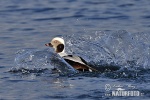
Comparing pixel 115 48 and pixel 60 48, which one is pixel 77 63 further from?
pixel 115 48

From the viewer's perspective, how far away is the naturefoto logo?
9094mm

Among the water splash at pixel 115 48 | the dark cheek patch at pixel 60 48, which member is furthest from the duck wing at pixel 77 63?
the dark cheek patch at pixel 60 48

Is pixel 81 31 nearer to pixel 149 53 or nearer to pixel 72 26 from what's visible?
pixel 72 26

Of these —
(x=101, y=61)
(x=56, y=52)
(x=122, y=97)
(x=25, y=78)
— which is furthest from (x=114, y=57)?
(x=122, y=97)

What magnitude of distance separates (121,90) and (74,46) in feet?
11.8

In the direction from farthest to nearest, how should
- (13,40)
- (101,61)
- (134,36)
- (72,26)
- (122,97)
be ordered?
(72,26) → (13,40) → (134,36) → (101,61) → (122,97)

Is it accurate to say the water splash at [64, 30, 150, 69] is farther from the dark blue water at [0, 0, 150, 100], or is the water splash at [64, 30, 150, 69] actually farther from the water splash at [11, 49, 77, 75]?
the water splash at [11, 49, 77, 75]

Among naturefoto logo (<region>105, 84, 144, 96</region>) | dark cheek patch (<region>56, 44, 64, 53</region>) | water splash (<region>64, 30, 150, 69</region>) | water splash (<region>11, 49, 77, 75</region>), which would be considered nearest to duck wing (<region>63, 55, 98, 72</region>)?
water splash (<region>11, 49, 77, 75</region>)

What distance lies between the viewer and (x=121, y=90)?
9305 mm

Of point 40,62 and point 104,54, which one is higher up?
point 104,54

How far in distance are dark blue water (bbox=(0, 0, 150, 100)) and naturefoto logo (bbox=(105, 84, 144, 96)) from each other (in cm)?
2

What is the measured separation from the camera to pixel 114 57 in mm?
11914

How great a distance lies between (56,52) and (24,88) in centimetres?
236

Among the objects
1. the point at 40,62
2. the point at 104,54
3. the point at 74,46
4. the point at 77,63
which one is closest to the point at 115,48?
the point at 104,54
